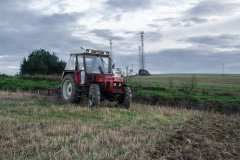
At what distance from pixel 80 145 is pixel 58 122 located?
324 cm

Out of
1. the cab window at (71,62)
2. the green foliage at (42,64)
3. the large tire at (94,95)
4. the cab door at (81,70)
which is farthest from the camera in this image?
the green foliage at (42,64)

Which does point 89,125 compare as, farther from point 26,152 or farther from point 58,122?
point 26,152

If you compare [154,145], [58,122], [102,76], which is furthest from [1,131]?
[102,76]

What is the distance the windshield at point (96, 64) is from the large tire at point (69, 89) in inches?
34.2

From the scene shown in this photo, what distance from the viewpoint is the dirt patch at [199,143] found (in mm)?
7988

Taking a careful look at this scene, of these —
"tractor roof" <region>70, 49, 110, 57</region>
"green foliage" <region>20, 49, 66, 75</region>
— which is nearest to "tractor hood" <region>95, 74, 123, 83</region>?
"tractor roof" <region>70, 49, 110, 57</region>

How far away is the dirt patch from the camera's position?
7.99m

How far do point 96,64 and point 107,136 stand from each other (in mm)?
7926

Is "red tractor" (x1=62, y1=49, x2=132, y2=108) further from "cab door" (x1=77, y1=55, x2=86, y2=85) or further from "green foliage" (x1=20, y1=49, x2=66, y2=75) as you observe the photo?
"green foliage" (x1=20, y1=49, x2=66, y2=75)

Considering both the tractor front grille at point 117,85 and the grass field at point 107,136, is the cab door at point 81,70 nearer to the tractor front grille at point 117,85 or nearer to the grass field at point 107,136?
the tractor front grille at point 117,85

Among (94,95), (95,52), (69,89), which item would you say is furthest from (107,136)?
(69,89)

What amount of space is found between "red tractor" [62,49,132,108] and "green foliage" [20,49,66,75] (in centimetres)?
2650

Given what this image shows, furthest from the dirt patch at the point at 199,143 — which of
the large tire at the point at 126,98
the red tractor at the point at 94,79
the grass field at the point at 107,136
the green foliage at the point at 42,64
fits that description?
the green foliage at the point at 42,64

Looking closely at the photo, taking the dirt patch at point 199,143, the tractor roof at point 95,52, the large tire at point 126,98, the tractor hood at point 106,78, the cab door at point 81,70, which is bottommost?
the dirt patch at point 199,143
